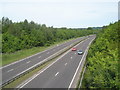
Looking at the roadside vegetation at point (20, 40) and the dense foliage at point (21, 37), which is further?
the dense foliage at point (21, 37)

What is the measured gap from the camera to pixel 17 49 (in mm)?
78312

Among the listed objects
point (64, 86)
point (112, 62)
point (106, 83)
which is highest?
point (112, 62)

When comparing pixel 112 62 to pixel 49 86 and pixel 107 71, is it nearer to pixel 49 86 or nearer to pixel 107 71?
pixel 107 71

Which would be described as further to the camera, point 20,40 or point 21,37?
point 21,37

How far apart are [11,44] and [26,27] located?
31.9 metres

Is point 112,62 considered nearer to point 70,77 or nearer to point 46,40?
Answer: point 70,77

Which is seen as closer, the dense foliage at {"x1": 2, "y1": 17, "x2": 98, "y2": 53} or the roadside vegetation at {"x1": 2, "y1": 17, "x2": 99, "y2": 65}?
the roadside vegetation at {"x1": 2, "y1": 17, "x2": 99, "y2": 65}

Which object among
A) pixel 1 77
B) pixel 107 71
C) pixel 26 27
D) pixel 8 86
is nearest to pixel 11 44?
pixel 26 27

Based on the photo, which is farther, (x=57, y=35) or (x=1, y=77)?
(x=57, y=35)

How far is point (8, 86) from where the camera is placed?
28547mm

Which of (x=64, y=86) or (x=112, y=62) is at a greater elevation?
(x=112, y=62)

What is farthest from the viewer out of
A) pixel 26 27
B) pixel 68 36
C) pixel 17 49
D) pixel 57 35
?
pixel 68 36

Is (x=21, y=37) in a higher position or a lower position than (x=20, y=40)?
higher

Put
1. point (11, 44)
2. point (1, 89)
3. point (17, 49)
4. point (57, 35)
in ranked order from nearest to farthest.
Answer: point (1, 89) → point (11, 44) → point (17, 49) → point (57, 35)
